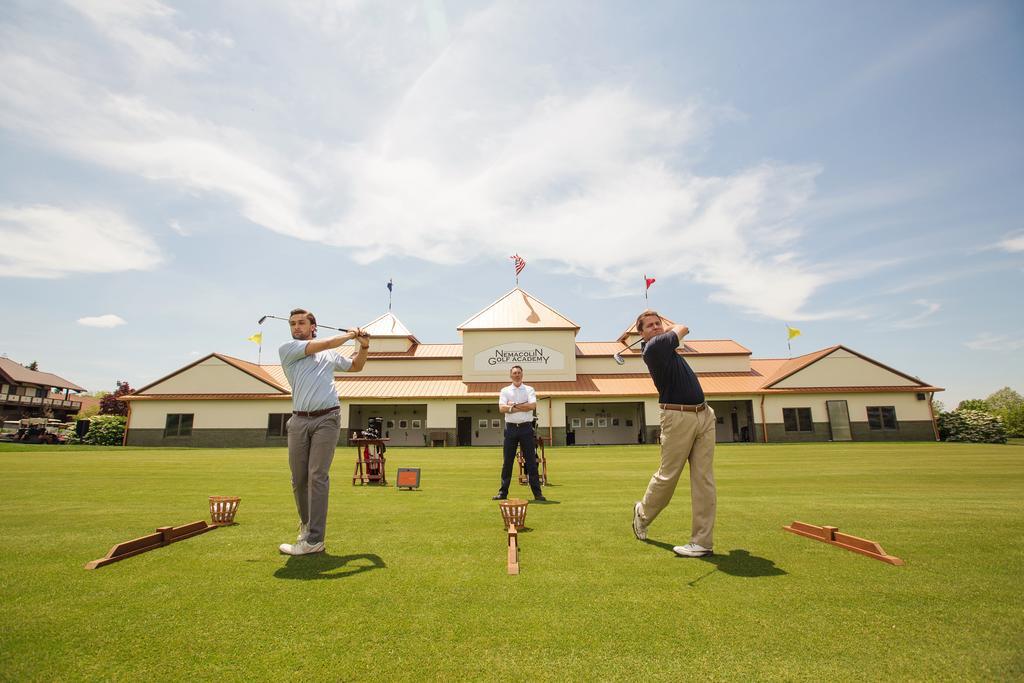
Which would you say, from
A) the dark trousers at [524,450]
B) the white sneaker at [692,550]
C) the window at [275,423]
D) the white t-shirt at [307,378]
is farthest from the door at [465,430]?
the white sneaker at [692,550]

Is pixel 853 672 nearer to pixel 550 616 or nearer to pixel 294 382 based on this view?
pixel 550 616

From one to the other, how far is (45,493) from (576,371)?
102 feet

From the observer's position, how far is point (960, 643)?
112 inches

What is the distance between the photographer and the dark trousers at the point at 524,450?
824 centimetres

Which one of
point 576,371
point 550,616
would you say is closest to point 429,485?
point 550,616

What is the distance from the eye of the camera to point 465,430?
37500mm

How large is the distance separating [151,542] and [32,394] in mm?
75917

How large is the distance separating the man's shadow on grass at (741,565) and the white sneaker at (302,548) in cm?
354

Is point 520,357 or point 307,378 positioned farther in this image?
point 520,357

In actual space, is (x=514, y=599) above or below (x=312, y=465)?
below

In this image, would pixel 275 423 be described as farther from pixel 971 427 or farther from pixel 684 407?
pixel 971 427

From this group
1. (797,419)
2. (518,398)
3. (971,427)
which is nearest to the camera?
(518,398)

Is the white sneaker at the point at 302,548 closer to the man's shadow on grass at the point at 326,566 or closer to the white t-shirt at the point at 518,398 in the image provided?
the man's shadow on grass at the point at 326,566

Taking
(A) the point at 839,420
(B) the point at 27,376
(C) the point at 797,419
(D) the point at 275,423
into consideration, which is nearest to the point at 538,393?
(C) the point at 797,419
